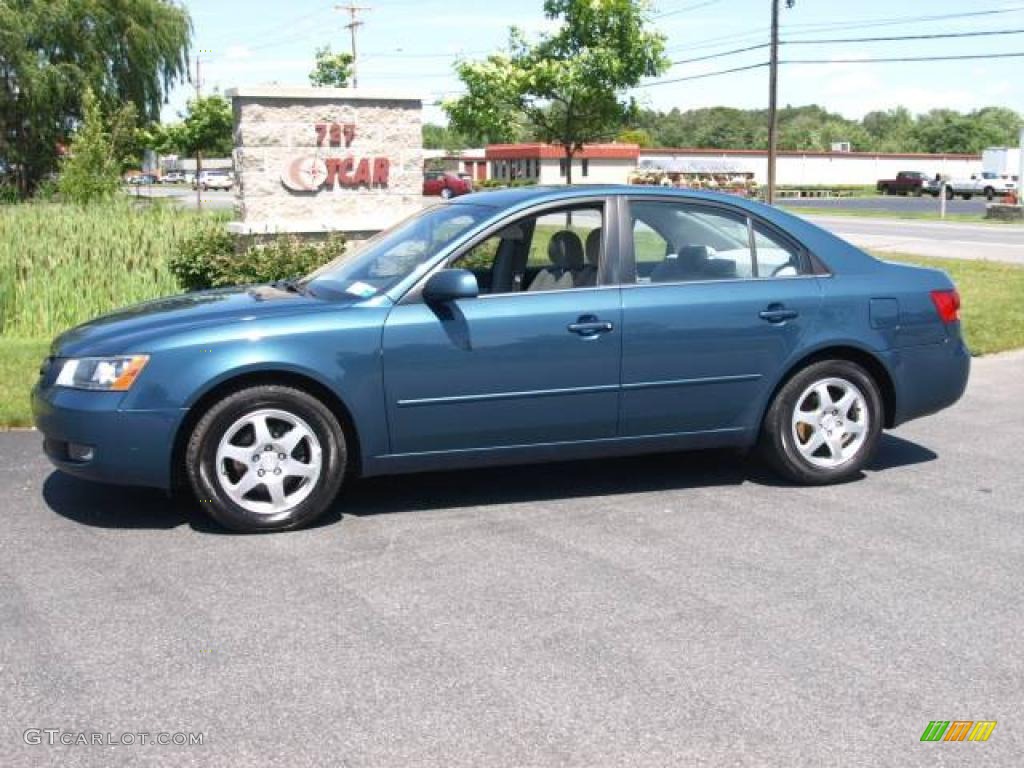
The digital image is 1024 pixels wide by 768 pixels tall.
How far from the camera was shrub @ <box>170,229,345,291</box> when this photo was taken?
37.9ft

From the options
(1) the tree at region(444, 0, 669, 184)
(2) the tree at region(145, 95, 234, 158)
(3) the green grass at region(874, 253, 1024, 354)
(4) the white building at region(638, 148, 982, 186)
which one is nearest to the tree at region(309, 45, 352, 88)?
(2) the tree at region(145, 95, 234, 158)

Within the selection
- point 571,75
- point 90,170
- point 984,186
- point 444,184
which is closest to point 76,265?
point 90,170

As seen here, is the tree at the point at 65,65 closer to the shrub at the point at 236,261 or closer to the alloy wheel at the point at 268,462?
the shrub at the point at 236,261

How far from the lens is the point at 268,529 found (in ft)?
18.5

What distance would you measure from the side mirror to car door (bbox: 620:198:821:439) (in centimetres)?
85

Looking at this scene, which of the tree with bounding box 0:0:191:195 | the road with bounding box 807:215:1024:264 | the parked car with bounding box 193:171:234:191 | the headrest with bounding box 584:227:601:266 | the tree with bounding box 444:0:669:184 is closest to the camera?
the headrest with bounding box 584:227:601:266

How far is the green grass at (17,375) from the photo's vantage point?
8.01 metres

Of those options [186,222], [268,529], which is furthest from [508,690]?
[186,222]

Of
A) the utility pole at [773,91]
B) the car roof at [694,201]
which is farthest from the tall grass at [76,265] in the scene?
the utility pole at [773,91]

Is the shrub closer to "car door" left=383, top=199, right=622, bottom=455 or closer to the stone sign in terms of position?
the stone sign

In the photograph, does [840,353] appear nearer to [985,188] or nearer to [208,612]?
[208,612]

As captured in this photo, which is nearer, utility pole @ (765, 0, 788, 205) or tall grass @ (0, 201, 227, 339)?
tall grass @ (0, 201, 227, 339)

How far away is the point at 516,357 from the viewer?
5.86 meters

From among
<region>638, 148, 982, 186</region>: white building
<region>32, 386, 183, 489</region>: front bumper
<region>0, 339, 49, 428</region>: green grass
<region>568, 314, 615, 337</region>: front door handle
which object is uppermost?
<region>638, 148, 982, 186</region>: white building
